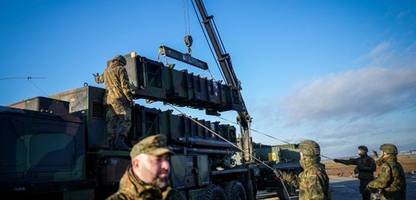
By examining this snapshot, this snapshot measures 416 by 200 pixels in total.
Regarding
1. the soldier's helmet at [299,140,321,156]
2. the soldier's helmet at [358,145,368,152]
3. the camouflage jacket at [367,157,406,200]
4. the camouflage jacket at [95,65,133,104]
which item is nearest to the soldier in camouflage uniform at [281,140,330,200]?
the soldier's helmet at [299,140,321,156]

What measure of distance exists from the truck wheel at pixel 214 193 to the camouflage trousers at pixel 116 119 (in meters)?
3.05

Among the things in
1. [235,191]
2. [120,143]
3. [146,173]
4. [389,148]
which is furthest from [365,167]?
[146,173]

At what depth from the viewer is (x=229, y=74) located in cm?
1569

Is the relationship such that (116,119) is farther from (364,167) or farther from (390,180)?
(364,167)

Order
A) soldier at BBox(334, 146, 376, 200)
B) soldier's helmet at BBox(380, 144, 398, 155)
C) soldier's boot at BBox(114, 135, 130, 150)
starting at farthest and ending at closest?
soldier at BBox(334, 146, 376, 200) < soldier's boot at BBox(114, 135, 130, 150) < soldier's helmet at BBox(380, 144, 398, 155)

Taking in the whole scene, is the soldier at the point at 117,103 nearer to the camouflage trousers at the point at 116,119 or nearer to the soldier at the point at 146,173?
the camouflage trousers at the point at 116,119

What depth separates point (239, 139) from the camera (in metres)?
15.7

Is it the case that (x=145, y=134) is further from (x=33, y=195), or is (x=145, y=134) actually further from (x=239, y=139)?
(x=239, y=139)

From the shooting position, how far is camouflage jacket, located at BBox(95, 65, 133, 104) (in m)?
8.72

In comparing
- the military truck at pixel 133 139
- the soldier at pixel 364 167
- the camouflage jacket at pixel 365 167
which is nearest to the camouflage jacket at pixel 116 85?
the military truck at pixel 133 139

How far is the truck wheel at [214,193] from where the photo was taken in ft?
34.6

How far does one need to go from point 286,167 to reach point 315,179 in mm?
12020

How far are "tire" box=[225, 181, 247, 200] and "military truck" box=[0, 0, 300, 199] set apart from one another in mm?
30

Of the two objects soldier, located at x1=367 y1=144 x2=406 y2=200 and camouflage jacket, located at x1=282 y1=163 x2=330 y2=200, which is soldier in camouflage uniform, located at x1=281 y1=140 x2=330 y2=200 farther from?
soldier, located at x1=367 y1=144 x2=406 y2=200
